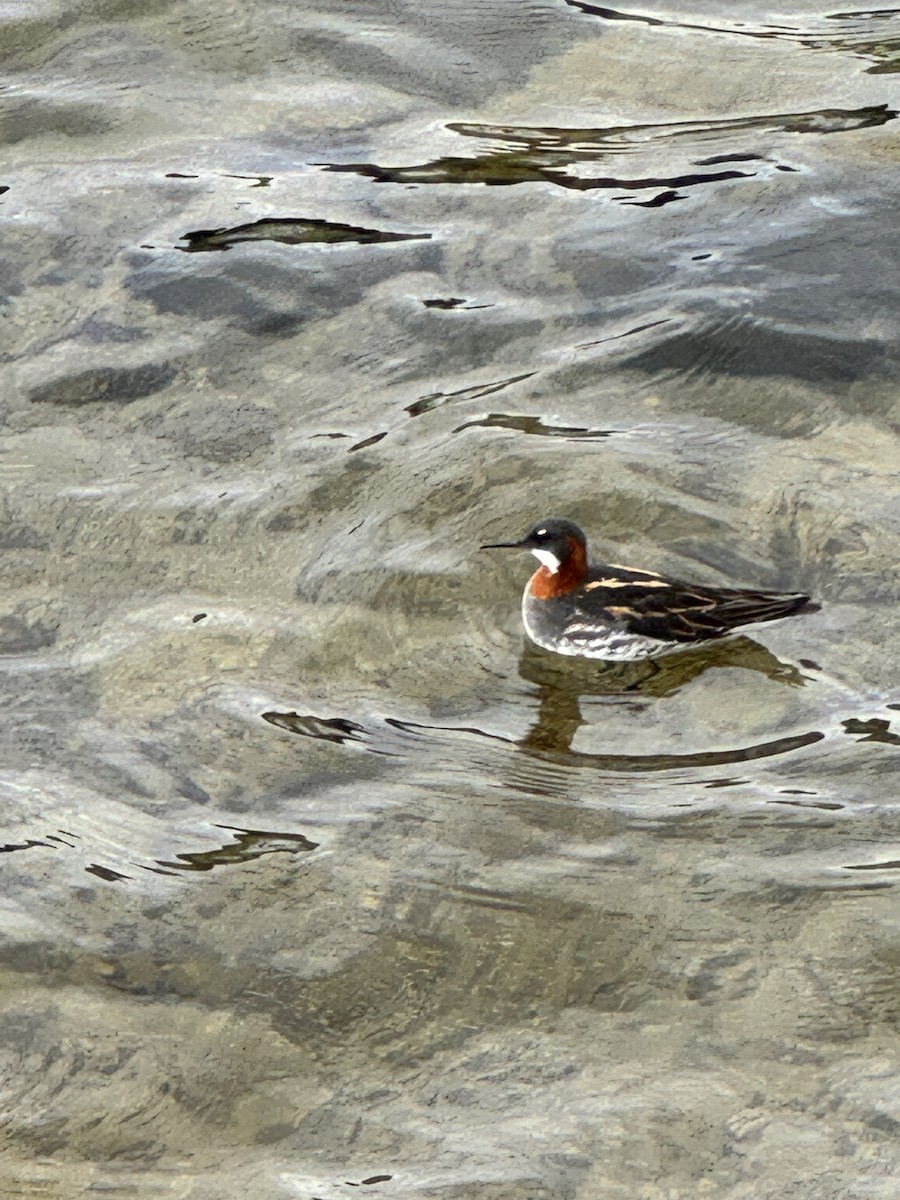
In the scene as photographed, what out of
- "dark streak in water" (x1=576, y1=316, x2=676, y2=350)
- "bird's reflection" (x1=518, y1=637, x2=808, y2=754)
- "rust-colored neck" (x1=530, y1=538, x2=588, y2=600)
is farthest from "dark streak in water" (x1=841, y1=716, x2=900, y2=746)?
"dark streak in water" (x1=576, y1=316, x2=676, y2=350)

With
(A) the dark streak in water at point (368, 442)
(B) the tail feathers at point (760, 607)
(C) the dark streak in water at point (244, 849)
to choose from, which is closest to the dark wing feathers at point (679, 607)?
(B) the tail feathers at point (760, 607)

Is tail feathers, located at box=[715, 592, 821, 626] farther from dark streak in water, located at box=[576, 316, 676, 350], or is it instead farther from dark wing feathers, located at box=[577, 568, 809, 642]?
dark streak in water, located at box=[576, 316, 676, 350]

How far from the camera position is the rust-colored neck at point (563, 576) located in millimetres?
7832

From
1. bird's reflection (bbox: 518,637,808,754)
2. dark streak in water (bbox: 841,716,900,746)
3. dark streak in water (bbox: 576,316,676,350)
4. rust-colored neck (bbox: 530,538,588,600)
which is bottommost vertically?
bird's reflection (bbox: 518,637,808,754)

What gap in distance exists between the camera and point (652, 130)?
1161 centimetres

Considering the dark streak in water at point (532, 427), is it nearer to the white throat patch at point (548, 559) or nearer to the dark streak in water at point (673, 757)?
the white throat patch at point (548, 559)

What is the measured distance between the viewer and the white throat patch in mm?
8050

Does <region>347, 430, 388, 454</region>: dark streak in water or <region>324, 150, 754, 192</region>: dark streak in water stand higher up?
<region>324, 150, 754, 192</region>: dark streak in water

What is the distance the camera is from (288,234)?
35.1 feet

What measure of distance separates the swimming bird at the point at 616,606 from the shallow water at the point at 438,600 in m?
0.16

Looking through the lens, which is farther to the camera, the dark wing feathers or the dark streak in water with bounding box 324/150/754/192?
the dark streak in water with bounding box 324/150/754/192

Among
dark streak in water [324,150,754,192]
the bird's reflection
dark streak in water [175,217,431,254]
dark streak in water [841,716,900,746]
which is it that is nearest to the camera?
dark streak in water [841,716,900,746]

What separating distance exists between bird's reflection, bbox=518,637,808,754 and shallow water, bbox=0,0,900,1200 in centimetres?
3

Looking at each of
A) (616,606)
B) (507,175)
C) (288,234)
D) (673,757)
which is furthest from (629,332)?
(673,757)
